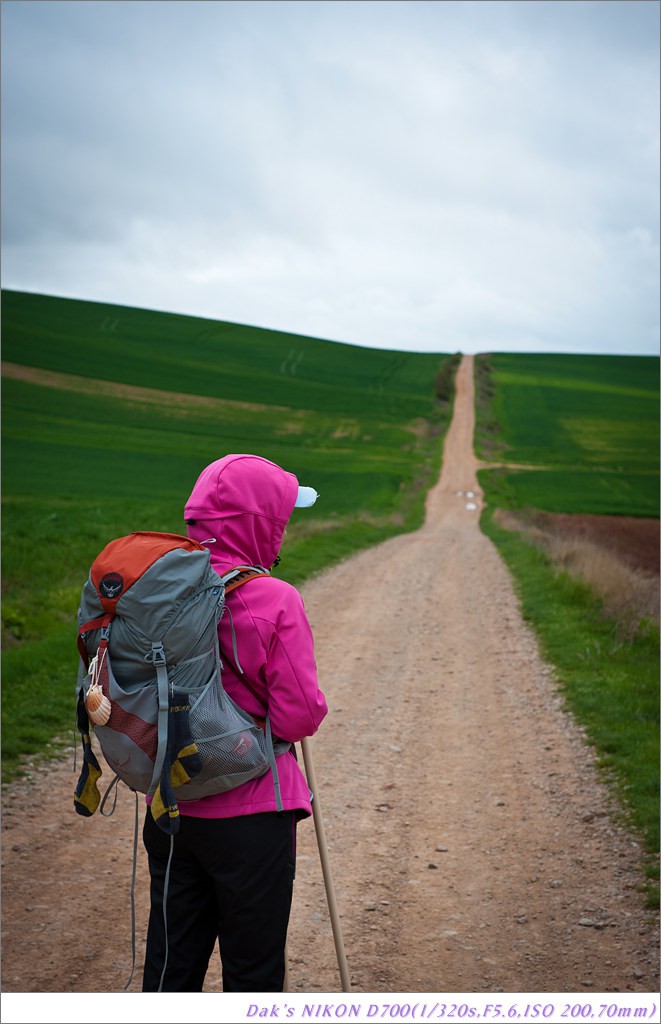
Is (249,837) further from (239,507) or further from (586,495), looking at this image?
(586,495)

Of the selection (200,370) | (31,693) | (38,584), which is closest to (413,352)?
(200,370)

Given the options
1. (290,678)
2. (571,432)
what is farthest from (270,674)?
(571,432)

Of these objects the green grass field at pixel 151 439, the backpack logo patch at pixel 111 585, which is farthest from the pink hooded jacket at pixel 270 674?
the green grass field at pixel 151 439

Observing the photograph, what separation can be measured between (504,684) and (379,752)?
8.16 ft

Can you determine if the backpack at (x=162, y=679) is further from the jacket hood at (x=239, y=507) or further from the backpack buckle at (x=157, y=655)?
the jacket hood at (x=239, y=507)

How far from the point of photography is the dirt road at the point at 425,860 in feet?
13.6

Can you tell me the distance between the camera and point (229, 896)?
9.01 feet

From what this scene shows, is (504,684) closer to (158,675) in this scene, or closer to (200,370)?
(158,675)

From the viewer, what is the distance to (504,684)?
918 cm

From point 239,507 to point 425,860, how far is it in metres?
3.46

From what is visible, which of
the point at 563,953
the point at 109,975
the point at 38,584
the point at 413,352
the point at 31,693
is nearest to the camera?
the point at 109,975

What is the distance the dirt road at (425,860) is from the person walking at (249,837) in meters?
1.36

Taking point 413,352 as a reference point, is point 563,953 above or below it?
below

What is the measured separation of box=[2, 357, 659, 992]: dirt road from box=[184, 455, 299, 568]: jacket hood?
2389 millimetres
